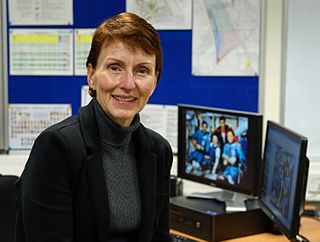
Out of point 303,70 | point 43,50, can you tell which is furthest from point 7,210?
point 303,70

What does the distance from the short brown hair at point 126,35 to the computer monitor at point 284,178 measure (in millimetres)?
704

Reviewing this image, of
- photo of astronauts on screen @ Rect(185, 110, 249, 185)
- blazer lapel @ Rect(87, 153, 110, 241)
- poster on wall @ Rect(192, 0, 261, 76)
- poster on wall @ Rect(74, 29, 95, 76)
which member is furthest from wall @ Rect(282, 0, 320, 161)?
blazer lapel @ Rect(87, 153, 110, 241)

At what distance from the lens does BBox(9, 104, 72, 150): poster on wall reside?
300cm

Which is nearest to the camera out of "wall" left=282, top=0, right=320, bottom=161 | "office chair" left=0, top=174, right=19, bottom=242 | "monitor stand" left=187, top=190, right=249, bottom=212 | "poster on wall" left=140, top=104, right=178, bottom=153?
"office chair" left=0, top=174, right=19, bottom=242

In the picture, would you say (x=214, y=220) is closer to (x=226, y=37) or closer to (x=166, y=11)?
(x=226, y=37)

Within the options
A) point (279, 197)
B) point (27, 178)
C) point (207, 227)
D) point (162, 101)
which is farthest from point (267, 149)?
point (27, 178)

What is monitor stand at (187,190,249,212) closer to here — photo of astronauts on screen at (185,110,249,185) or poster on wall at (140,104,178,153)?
photo of astronauts on screen at (185,110,249,185)

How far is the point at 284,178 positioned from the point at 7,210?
1002mm

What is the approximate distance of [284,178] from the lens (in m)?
1.98

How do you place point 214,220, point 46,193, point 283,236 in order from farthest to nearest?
1. point 283,236
2. point 214,220
3. point 46,193

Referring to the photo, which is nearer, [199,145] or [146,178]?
[146,178]

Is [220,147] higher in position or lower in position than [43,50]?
lower

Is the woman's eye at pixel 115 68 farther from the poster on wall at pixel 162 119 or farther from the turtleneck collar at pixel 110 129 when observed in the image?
the poster on wall at pixel 162 119

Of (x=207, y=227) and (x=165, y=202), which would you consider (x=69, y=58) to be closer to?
(x=207, y=227)
